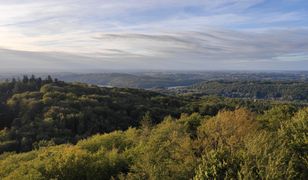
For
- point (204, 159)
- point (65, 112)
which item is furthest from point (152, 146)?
point (65, 112)

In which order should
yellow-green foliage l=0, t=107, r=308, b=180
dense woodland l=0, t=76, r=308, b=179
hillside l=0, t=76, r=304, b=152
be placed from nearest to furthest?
yellow-green foliage l=0, t=107, r=308, b=180 < dense woodland l=0, t=76, r=308, b=179 < hillside l=0, t=76, r=304, b=152

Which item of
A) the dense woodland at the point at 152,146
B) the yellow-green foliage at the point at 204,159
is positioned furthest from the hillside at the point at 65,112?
the yellow-green foliage at the point at 204,159

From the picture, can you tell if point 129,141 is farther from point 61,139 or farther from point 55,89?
point 55,89

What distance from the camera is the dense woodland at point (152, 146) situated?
3747 cm

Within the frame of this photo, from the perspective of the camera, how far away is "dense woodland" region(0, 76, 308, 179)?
37469 mm

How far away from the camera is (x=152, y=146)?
53.6 meters

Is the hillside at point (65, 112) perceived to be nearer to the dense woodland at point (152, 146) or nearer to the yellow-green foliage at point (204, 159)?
the dense woodland at point (152, 146)

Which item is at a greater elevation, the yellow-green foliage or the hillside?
the yellow-green foliage

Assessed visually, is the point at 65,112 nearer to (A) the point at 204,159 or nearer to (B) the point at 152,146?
(B) the point at 152,146

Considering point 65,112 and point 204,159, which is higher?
point 204,159

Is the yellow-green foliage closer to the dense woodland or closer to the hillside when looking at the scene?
the dense woodland

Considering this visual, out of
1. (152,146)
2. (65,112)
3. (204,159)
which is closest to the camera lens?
(204,159)

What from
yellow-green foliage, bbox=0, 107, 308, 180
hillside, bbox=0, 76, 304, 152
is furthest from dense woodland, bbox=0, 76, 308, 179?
hillside, bbox=0, 76, 304, 152

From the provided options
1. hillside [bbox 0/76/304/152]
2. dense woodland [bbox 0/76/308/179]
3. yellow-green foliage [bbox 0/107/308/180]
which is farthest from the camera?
hillside [bbox 0/76/304/152]
